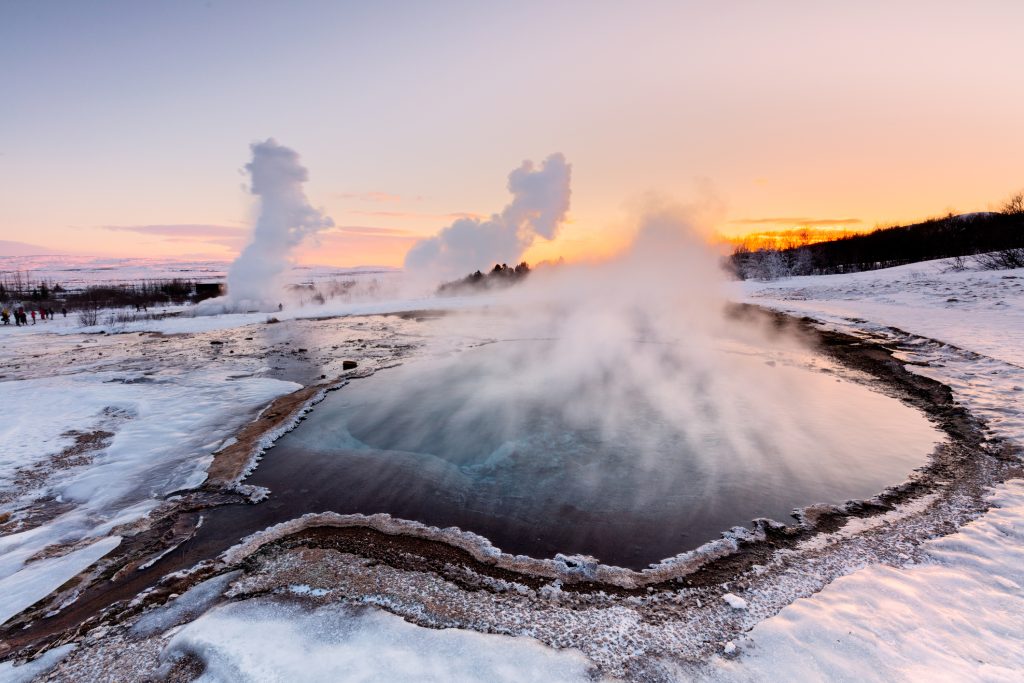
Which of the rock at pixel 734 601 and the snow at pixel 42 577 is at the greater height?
the snow at pixel 42 577

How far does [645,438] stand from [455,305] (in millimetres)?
24198

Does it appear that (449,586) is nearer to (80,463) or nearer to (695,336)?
(80,463)

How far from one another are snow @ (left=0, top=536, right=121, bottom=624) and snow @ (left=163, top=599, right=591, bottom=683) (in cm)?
190

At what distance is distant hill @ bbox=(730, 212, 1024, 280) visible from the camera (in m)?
36.6

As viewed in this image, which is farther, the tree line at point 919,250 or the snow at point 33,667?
the tree line at point 919,250

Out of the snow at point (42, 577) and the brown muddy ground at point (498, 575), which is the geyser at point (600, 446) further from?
the snow at point (42, 577)

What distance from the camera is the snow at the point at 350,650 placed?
3043 millimetres

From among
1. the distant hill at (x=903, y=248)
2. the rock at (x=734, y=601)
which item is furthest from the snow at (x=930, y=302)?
the rock at (x=734, y=601)

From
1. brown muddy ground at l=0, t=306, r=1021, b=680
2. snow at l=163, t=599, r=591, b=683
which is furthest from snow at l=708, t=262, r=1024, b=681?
→ snow at l=163, t=599, r=591, b=683

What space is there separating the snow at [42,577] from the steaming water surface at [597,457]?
170 cm

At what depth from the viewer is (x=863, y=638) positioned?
10.5 ft

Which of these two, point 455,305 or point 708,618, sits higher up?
point 455,305

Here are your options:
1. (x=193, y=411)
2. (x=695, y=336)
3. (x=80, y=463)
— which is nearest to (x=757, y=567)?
(x=80, y=463)

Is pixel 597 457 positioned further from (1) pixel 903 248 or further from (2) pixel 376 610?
(1) pixel 903 248
